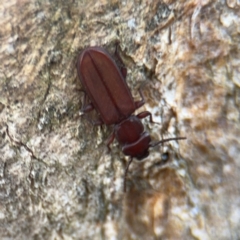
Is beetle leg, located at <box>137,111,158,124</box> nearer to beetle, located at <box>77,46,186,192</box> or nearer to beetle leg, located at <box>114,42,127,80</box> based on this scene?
beetle, located at <box>77,46,186,192</box>

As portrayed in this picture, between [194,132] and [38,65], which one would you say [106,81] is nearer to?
[38,65]

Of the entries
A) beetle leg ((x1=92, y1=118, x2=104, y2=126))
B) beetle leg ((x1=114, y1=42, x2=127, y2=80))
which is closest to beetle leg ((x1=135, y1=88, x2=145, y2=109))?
beetle leg ((x1=114, y1=42, x2=127, y2=80))

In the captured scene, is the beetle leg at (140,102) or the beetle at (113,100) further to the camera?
the beetle leg at (140,102)

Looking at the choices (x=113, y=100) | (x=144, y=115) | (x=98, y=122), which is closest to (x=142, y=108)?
(x=144, y=115)

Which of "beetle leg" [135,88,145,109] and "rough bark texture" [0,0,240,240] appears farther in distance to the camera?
"beetle leg" [135,88,145,109]

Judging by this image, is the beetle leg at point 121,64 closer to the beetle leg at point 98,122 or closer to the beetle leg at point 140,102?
the beetle leg at point 140,102

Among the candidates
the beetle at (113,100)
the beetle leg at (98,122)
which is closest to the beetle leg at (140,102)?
the beetle at (113,100)

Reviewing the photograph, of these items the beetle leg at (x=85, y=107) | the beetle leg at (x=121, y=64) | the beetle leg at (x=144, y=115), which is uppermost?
the beetle leg at (x=121, y=64)

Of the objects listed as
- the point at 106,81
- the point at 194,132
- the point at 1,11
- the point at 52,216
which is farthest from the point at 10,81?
the point at 194,132
